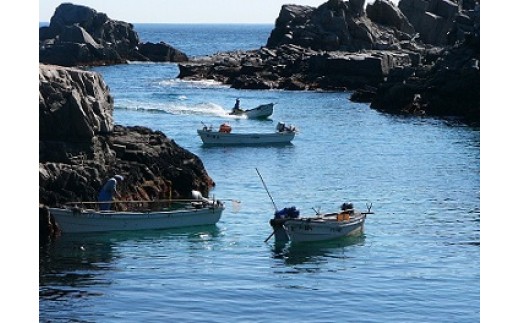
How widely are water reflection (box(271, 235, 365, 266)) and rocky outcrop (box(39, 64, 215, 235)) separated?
692 centimetres

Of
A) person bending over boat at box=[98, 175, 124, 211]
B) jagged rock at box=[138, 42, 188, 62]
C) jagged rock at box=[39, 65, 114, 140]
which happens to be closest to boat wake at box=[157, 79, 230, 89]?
jagged rock at box=[138, 42, 188, 62]

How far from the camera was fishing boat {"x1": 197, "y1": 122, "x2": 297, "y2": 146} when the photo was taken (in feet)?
211

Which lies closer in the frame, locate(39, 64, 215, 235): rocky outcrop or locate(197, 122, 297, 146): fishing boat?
locate(39, 64, 215, 235): rocky outcrop

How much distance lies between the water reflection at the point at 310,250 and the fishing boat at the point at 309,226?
18 cm

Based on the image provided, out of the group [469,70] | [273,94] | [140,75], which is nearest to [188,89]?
[273,94]

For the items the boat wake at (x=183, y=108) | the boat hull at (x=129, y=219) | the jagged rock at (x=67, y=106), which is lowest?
the boat wake at (x=183, y=108)

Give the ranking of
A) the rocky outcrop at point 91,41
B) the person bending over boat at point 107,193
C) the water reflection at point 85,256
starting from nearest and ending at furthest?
the water reflection at point 85,256 < the person bending over boat at point 107,193 < the rocky outcrop at point 91,41

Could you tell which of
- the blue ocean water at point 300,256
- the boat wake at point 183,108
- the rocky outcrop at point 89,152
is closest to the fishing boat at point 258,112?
the boat wake at point 183,108

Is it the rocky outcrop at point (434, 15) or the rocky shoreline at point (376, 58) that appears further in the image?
the rocky outcrop at point (434, 15)

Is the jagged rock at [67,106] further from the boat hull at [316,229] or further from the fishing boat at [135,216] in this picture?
the boat hull at [316,229]

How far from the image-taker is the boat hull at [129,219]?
34781mm

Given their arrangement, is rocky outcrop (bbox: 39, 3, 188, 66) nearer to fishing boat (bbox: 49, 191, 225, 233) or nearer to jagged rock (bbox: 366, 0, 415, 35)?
jagged rock (bbox: 366, 0, 415, 35)

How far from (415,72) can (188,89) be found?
25982 millimetres

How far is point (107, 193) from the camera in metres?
35.8
